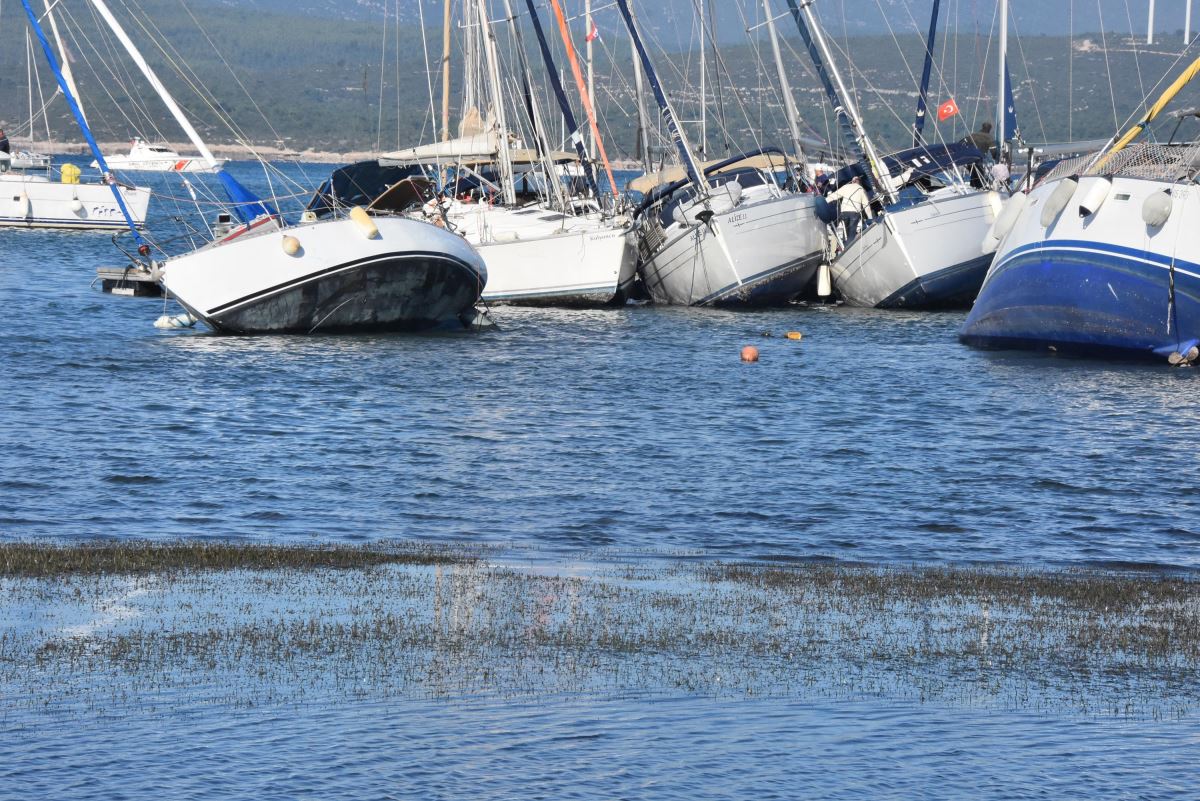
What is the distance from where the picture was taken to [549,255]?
44.2 meters

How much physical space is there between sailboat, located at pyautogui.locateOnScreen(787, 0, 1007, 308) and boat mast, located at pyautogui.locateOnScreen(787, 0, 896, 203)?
3 centimetres

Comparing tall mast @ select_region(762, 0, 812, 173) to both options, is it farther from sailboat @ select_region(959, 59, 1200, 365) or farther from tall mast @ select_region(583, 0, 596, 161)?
sailboat @ select_region(959, 59, 1200, 365)

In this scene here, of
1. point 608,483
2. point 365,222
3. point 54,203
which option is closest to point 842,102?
point 365,222

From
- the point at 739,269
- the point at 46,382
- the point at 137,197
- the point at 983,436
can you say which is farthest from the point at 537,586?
the point at 137,197

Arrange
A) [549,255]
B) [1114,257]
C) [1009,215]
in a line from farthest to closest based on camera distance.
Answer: [549,255] → [1009,215] → [1114,257]

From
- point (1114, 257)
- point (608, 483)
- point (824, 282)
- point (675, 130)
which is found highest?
point (675, 130)

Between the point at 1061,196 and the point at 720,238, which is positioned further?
the point at 720,238

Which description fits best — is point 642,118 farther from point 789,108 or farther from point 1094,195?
point 1094,195

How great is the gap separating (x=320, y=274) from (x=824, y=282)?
15.2 metres

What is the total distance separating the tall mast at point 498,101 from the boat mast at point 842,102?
716 centimetres

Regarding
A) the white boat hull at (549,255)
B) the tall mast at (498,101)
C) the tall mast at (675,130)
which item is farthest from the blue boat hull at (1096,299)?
the tall mast at (498,101)

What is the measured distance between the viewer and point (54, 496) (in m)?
19.9

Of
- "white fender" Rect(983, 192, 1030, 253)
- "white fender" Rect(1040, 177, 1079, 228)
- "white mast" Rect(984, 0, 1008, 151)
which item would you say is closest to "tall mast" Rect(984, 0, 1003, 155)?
"white mast" Rect(984, 0, 1008, 151)

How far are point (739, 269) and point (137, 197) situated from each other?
44562 mm
